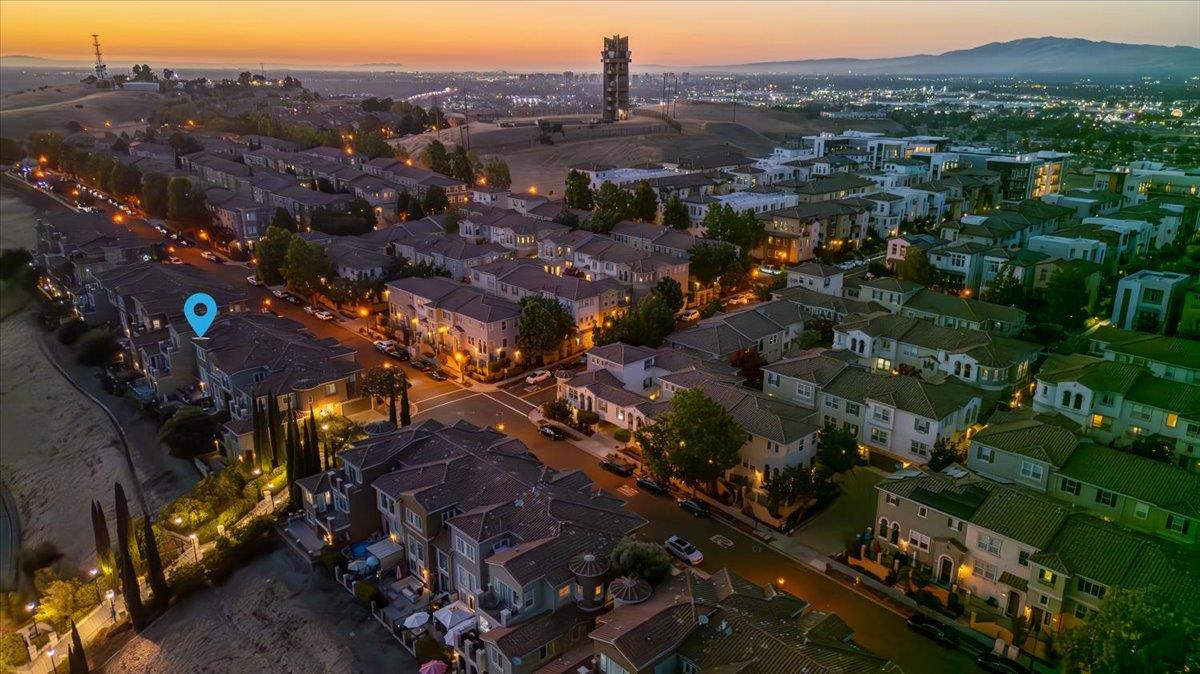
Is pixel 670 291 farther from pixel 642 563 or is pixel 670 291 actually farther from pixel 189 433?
pixel 189 433

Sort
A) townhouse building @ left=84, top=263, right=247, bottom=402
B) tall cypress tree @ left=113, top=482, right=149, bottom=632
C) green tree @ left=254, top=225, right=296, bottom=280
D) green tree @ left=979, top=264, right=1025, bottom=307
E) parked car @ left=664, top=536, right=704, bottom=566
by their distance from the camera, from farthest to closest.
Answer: green tree @ left=254, top=225, right=296, bottom=280 → green tree @ left=979, top=264, right=1025, bottom=307 → townhouse building @ left=84, top=263, right=247, bottom=402 → parked car @ left=664, top=536, right=704, bottom=566 → tall cypress tree @ left=113, top=482, right=149, bottom=632

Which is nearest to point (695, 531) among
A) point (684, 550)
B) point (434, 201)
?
point (684, 550)

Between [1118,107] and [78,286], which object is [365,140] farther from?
[1118,107]

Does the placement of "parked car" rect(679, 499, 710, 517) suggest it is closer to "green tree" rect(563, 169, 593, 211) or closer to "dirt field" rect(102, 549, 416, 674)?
"dirt field" rect(102, 549, 416, 674)

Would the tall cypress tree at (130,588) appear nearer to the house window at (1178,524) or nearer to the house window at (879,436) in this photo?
the house window at (879,436)

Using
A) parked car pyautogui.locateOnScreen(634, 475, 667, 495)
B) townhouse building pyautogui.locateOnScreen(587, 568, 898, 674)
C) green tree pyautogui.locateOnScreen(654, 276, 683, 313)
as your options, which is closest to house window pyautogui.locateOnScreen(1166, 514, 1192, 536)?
townhouse building pyautogui.locateOnScreen(587, 568, 898, 674)
